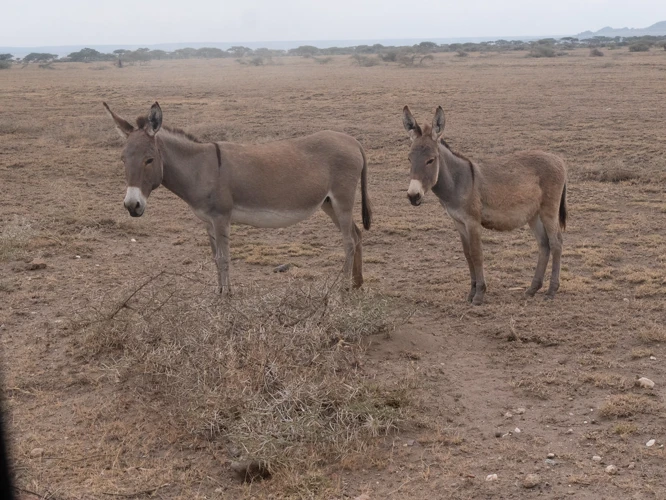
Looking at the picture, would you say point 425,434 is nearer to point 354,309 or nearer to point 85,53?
point 354,309

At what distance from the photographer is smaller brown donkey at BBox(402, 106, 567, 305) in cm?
692

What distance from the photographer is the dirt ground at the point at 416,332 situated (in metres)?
4.39

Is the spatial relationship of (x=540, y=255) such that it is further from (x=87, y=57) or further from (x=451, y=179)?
(x=87, y=57)

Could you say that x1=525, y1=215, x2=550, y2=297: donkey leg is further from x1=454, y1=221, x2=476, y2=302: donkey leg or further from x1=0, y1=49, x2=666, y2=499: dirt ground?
x1=454, y1=221, x2=476, y2=302: donkey leg

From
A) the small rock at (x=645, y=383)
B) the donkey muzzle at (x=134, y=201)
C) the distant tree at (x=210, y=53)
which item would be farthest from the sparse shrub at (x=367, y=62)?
the small rock at (x=645, y=383)

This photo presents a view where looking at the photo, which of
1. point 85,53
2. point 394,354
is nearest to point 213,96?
point 394,354

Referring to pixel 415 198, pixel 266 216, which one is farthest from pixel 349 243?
pixel 415 198

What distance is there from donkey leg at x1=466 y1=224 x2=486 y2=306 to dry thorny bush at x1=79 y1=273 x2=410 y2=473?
1.27m

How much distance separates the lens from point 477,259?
285 inches

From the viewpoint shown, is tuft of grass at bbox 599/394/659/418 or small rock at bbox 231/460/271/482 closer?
small rock at bbox 231/460/271/482

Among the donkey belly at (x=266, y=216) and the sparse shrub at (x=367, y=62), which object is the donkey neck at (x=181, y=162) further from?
the sparse shrub at (x=367, y=62)

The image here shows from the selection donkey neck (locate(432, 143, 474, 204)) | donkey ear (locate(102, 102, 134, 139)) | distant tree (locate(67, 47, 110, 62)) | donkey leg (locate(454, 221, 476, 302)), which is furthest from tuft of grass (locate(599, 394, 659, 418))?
distant tree (locate(67, 47, 110, 62))

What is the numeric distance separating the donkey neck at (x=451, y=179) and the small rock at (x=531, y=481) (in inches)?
133

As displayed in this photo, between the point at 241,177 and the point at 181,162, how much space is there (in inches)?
22.9
